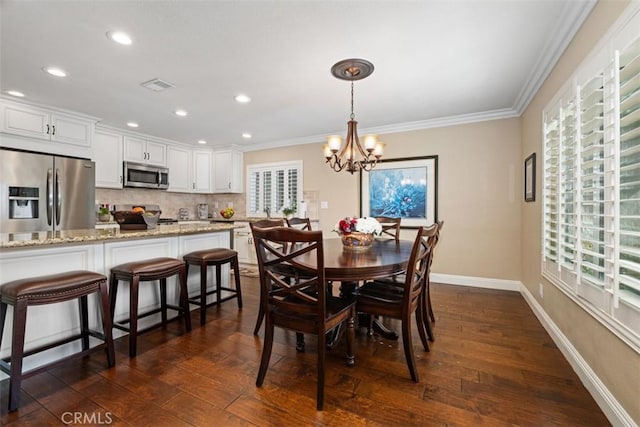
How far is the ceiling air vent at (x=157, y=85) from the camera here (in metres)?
2.89

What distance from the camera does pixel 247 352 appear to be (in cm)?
223

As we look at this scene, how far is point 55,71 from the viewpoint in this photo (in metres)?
2.66

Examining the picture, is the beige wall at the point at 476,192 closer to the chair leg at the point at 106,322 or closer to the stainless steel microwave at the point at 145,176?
the chair leg at the point at 106,322

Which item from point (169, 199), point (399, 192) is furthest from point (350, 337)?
point (169, 199)

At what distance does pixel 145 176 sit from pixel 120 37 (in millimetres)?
3196

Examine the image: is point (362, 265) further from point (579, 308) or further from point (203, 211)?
point (203, 211)

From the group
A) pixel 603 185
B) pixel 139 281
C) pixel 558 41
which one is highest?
pixel 558 41

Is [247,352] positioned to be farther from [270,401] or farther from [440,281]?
[440,281]

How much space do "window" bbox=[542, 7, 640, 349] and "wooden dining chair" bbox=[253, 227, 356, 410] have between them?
140 centimetres

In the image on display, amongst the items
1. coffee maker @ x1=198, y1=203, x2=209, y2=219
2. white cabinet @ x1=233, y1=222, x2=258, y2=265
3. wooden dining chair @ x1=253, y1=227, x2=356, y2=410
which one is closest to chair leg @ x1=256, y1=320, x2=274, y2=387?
wooden dining chair @ x1=253, y1=227, x2=356, y2=410

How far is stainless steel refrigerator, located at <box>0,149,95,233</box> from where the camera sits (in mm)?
3221

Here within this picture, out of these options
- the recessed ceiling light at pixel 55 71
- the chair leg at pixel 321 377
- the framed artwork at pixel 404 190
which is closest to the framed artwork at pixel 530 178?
the framed artwork at pixel 404 190

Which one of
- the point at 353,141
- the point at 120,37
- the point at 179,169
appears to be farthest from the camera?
the point at 179,169

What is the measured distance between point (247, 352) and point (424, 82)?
2.95 meters
